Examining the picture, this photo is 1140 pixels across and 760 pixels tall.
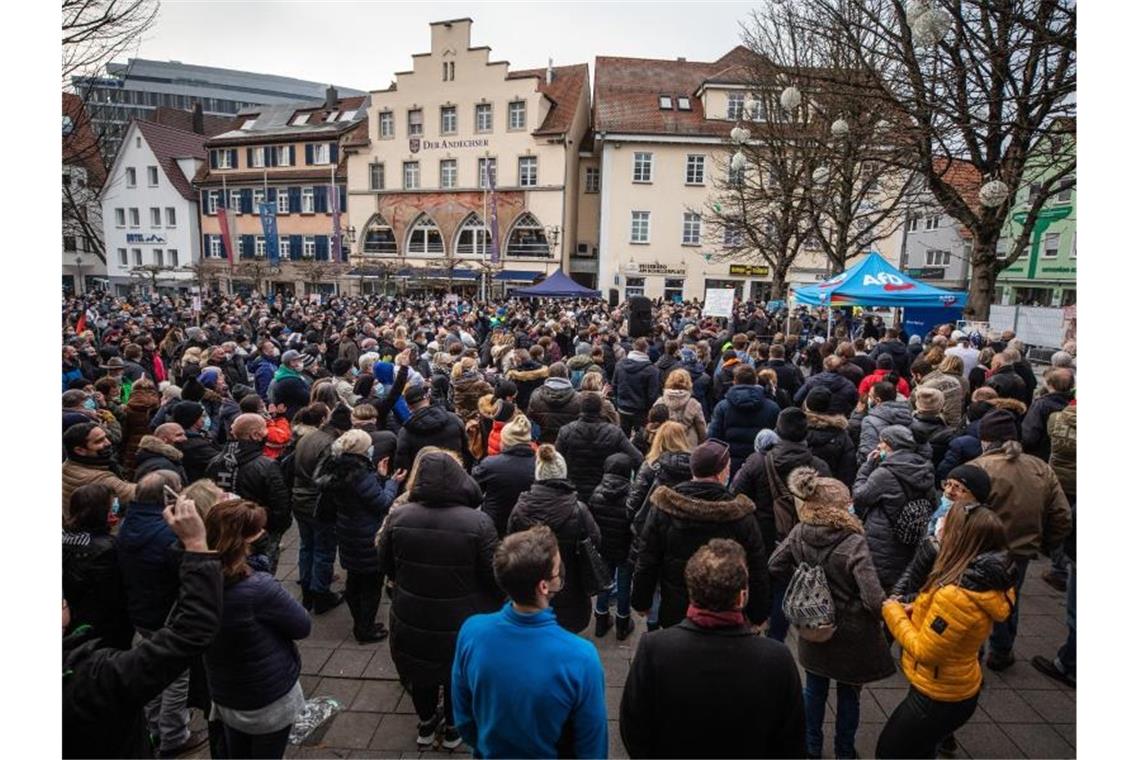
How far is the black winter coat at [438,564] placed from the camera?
3.09 metres

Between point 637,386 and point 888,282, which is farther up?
point 888,282

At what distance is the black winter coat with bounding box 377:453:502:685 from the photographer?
10.1ft

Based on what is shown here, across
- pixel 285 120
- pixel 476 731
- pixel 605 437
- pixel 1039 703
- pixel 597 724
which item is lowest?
pixel 1039 703

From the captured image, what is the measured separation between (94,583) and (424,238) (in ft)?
120

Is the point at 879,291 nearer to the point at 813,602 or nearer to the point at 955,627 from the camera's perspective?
the point at 813,602

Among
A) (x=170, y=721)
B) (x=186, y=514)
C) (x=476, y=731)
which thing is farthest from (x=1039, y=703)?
(x=170, y=721)

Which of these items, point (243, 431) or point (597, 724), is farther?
point (243, 431)

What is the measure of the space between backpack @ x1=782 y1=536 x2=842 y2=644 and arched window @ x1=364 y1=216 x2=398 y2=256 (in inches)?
1502

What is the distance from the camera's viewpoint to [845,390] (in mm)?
6289

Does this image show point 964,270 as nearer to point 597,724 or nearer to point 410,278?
point 410,278

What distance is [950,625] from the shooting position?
8.18 ft

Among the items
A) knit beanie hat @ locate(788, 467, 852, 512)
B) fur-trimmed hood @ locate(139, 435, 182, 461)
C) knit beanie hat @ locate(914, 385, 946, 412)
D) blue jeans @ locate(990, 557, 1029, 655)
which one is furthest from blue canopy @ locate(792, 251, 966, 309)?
fur-trimmed hood @ locate(139, 435, 182, 461)

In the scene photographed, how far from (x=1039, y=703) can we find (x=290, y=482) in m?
5.35

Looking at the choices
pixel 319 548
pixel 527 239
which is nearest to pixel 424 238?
pixel 527 239
